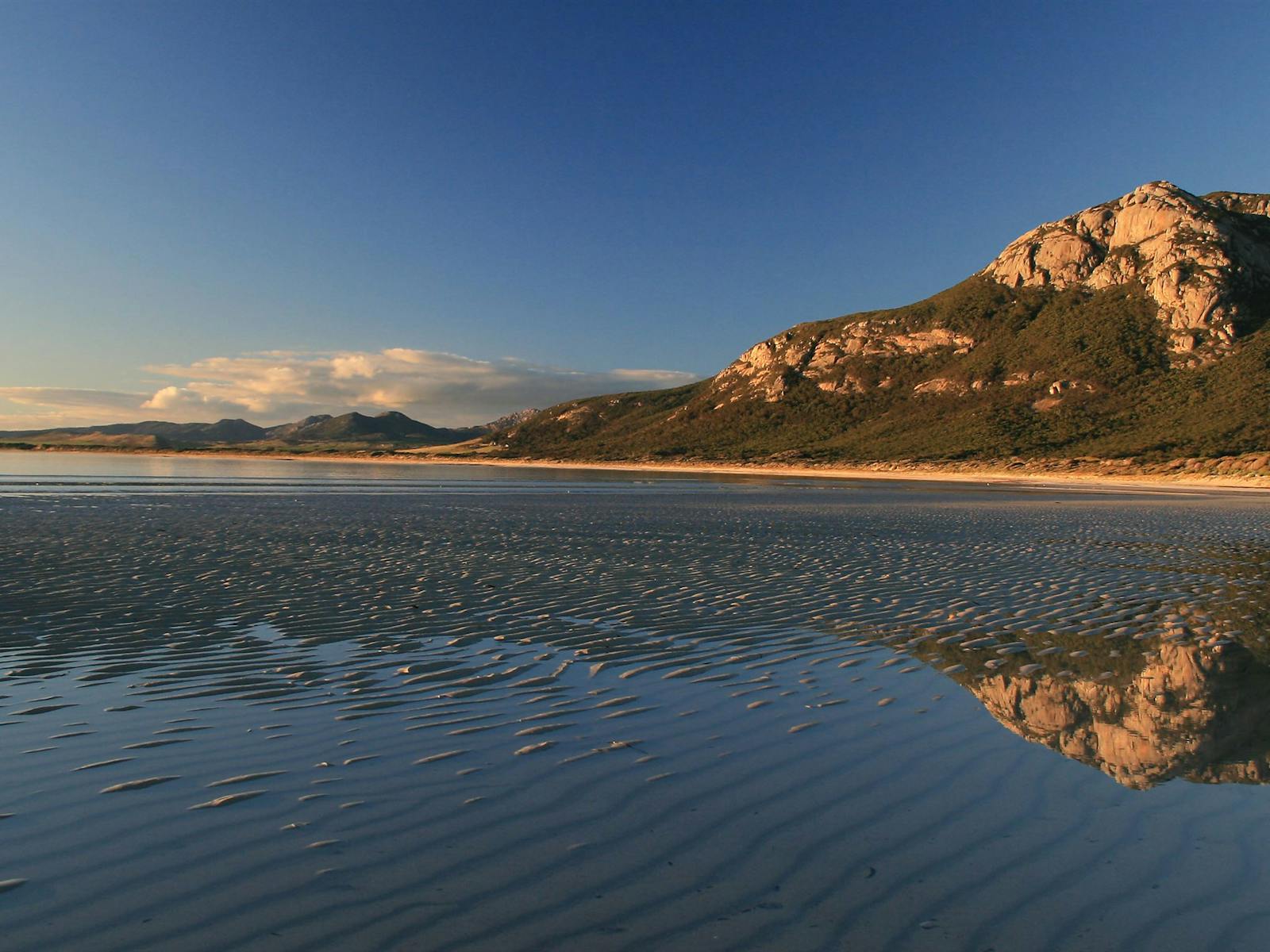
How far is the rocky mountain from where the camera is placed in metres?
103

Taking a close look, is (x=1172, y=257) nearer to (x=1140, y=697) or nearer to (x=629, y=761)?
(x=1140, y=697)

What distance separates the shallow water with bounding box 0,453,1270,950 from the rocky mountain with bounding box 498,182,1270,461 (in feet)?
268

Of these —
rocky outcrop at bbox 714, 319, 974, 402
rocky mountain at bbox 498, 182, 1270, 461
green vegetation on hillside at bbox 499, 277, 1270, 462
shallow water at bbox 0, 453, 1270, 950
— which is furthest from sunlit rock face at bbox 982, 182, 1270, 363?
shallow water at bbox 0, 453, 1270, 950

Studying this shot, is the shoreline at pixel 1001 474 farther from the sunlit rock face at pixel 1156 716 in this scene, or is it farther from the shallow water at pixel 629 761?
the sunlit rock face at pixel 1156 716

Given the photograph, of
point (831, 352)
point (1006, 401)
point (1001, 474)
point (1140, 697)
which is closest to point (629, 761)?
point (1140, 697)

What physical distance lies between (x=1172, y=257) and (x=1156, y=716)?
154m

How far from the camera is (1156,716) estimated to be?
7.51 m

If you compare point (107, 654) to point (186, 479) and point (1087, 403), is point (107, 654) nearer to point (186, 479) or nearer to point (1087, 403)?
point (186, 479)

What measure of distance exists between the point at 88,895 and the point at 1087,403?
12621 centimetres

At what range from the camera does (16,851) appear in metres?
4.75

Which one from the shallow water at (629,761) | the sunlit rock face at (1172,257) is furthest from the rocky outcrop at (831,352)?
the shallow water at (629,761)

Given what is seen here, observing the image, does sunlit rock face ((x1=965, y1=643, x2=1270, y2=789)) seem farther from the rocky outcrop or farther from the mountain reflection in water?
the rocky outcrop

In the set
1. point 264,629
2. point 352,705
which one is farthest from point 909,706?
point 264,629

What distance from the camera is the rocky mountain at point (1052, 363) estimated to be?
337 feet
